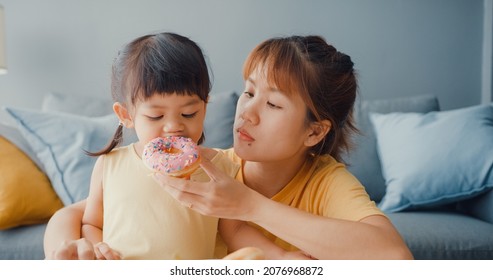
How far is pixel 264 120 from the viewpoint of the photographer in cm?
105

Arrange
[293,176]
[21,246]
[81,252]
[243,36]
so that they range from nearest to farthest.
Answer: [81,252] < [293,176] < [21,246] < [243,36]

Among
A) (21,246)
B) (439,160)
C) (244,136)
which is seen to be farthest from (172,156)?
(439,160)

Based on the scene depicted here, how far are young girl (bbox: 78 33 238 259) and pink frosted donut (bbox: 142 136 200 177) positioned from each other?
0.10 ft

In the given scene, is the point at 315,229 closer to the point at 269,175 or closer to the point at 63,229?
the point at 269,175

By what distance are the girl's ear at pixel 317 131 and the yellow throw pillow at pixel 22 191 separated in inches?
40.8

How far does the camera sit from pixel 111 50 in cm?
236

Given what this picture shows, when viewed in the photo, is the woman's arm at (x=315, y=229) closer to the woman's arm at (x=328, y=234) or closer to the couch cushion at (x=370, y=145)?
the woman's arm at (x=328, y=234)

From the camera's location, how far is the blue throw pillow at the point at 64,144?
180 cm

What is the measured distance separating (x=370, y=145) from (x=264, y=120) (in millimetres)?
1155

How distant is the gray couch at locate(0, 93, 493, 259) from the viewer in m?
1.63

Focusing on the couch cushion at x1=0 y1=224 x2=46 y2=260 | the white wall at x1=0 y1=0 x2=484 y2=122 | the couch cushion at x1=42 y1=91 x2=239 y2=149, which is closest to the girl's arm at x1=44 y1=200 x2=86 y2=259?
the couch cushion at x1=0 y1=224 x2=46 y2=260

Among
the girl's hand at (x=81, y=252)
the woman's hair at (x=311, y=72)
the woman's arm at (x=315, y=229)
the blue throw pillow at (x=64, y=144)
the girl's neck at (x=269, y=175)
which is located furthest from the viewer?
the blue throw pillow at (x=64, y=144)

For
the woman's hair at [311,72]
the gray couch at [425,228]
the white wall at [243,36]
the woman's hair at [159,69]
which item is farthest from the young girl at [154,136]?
the white wall at [243,36]
